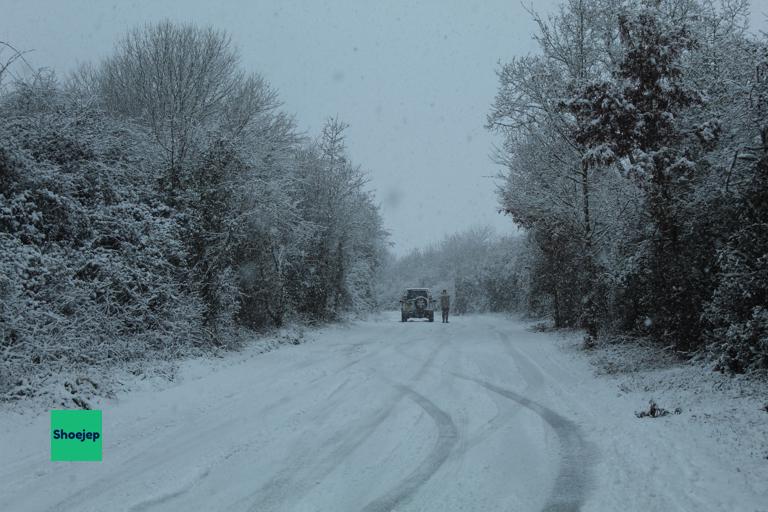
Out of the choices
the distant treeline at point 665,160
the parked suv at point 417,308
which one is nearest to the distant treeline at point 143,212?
the distant treeline at point 665,160

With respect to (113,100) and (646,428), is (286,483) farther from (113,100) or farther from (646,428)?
(113,100)

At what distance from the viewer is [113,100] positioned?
21.3 metres

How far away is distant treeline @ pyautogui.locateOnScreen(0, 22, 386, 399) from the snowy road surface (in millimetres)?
2141

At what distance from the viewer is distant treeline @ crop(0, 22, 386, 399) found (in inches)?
421

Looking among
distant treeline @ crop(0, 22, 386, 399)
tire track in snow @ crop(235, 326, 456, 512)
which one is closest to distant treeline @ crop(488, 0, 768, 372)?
tire track in snow @ crop(235, 326, 456, 512)

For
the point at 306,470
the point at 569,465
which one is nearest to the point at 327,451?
the point at 306,470

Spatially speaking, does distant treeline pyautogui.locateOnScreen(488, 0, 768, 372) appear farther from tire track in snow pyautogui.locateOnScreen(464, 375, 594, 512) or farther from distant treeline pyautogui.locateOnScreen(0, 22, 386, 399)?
distant treeline pyautogui.locateOnScreen(0, 22, 386, 399)

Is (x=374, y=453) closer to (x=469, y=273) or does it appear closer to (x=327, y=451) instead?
(x=327, y=451)

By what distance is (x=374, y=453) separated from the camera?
643cm

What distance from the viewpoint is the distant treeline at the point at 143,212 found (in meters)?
10.7

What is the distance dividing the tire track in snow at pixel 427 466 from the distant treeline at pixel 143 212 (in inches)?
233

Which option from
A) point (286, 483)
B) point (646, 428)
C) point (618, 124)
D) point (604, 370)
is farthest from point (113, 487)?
point (618, 124)

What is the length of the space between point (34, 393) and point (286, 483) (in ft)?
17.5

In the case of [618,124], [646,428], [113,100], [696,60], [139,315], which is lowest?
[646,428]
